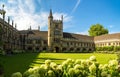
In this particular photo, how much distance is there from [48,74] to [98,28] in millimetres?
84207

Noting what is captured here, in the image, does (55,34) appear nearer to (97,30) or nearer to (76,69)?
(97,30)

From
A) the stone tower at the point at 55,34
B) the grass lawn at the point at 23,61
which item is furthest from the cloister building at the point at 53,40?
the grass lawn at the point at 23,61

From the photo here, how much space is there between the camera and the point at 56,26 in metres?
71.7

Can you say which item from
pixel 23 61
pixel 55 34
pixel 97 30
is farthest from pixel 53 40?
pixel 23 61

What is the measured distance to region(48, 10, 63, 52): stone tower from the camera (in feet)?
227

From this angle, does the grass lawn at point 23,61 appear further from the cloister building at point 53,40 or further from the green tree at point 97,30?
the green tree at point 97,30

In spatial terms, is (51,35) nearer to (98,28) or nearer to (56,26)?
(56,26)

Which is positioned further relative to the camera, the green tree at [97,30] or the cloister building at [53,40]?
the green tree at [97,30]

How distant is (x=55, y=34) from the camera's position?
7056cm

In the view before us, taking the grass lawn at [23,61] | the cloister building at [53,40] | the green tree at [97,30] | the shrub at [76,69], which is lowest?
the grass lawn at [23,61]

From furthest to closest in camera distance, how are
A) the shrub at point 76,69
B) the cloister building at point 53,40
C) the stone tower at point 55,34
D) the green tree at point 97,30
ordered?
the green tree at point 97,30 < the stone tower at point 55,34 < the cloister building at point 53,40 < the shrub at point 76,69

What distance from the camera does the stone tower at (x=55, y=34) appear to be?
6919cm

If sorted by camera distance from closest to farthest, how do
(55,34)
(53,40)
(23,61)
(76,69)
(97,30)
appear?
(76,69) → (23,61) → (53,40) → (55,34) → (97,30)

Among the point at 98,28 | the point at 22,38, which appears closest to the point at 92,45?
the point at 98,28
